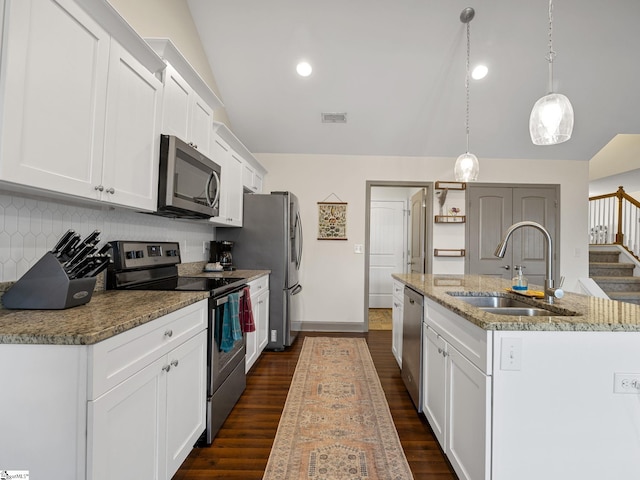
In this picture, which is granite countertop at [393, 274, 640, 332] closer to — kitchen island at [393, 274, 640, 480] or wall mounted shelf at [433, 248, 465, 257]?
kitchen island at [393, 274, 640, 480]

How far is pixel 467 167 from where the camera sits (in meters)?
2.75

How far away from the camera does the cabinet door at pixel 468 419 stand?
127cm

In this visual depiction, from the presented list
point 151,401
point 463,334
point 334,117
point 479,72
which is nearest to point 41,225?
point 151,401

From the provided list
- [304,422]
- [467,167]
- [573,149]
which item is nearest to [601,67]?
[573,149]

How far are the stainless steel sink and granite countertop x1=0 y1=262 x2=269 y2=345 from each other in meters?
1.56

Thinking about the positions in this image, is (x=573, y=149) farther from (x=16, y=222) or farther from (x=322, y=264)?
(x=16, y=222)

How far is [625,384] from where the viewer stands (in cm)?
124

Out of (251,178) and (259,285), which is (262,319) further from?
(251,178)

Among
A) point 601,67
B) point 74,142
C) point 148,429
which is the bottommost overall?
point 148,429

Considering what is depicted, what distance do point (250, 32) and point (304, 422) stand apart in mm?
3492

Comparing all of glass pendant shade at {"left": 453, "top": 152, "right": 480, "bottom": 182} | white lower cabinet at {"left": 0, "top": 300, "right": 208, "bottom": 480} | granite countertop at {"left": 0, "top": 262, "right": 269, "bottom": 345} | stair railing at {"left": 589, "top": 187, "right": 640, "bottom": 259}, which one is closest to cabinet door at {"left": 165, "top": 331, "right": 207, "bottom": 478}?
white lower cabinet at {"left": 0, "top": 300, "right": 208, "bottom": 480}

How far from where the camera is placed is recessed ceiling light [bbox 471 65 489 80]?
3413mm

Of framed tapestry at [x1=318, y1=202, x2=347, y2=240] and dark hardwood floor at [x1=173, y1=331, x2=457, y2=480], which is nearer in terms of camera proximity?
dark hardwood floor at [x1=173, y1=331, x2=457, y2=480]

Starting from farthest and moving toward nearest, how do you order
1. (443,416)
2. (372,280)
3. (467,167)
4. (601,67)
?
1. (372,280)
2. (601,67)
3. (467,167)
4. (443,416)
